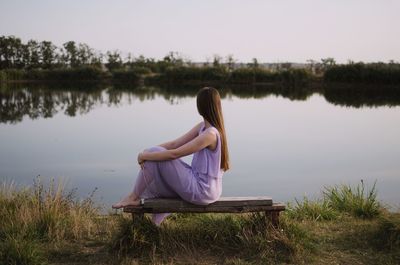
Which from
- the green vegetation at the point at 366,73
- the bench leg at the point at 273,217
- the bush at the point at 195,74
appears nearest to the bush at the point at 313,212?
the bench leg at the point at 273,217

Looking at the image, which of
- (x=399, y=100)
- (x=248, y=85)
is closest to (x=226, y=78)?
(x=248, y=85)

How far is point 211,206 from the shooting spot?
3.31 m

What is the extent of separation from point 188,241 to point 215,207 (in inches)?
13.4

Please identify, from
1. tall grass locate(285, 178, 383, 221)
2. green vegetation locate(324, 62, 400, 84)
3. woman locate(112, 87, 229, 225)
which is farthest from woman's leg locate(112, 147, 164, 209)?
green vegetation locate(324, 62, 400, 84)

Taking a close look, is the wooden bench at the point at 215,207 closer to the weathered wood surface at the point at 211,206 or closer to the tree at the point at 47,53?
the weathered wood surface at the point at 211,206

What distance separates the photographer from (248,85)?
106 ft

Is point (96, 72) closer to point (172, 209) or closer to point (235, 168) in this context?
point (235, 168)

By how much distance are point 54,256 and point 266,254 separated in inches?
57.0

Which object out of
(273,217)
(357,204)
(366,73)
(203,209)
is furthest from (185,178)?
(366,73)

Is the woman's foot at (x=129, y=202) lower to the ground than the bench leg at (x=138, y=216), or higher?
higher

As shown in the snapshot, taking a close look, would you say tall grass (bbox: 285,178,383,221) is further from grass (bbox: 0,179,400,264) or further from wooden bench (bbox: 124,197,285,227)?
wooden bench (bbox: 124,197,285,227)

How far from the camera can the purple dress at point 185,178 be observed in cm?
326

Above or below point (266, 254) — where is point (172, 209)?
above

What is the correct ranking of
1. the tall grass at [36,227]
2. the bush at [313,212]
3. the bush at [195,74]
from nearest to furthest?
1. the tall grass at [36,227]
2. the bush at [313,212]
3. the bush at [195,74]
